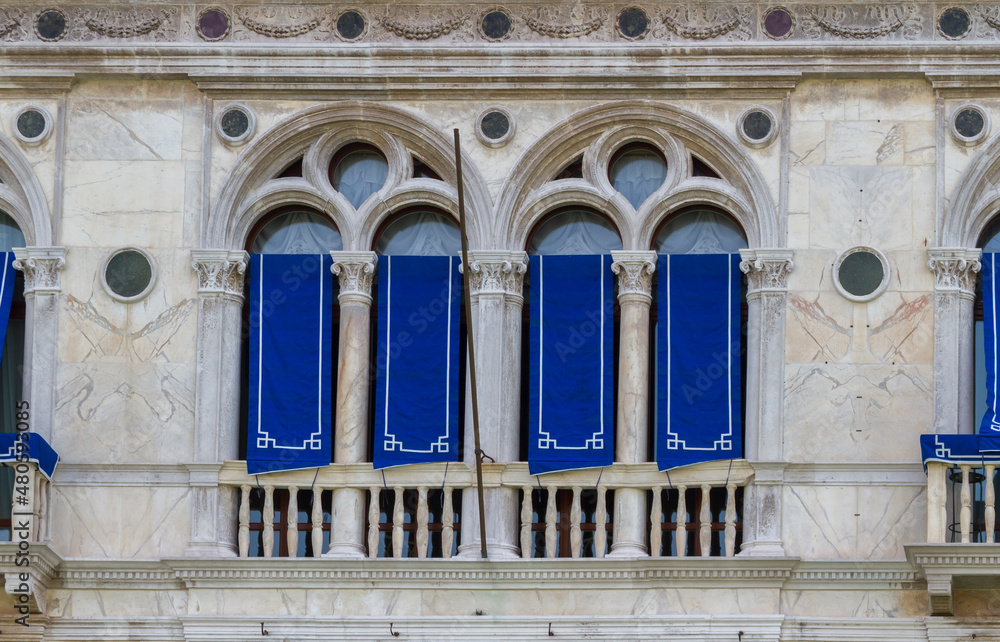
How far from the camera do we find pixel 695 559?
81.6 feet

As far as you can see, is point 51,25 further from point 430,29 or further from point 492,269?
point 492,269

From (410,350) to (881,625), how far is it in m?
5.68

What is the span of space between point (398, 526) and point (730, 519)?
3448 mm

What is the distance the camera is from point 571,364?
25.8 m

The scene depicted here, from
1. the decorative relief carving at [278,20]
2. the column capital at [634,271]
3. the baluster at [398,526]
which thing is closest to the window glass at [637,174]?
the column capital at [634,271]

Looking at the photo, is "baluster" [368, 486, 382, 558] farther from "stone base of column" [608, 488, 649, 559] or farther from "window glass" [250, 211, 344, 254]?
"window glass" [250, 211, 344, 254]

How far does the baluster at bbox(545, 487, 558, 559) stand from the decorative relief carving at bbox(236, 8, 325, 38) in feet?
18.7

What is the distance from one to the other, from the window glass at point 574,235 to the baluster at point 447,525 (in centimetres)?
291

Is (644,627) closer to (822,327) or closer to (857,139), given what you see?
(822,327)

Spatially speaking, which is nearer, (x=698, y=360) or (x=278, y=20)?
(x=698, y=360)

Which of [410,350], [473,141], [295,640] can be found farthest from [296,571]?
[473,141]

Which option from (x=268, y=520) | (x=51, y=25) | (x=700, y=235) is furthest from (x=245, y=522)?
(x=51, y=25)

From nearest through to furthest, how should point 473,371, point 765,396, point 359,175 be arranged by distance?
point 473,371
point 765,396
point 359,175

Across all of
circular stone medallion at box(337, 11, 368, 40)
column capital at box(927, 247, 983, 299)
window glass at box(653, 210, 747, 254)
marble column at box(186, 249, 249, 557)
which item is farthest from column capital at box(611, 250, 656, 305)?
marble column at box(186, 249, 249, 557)
